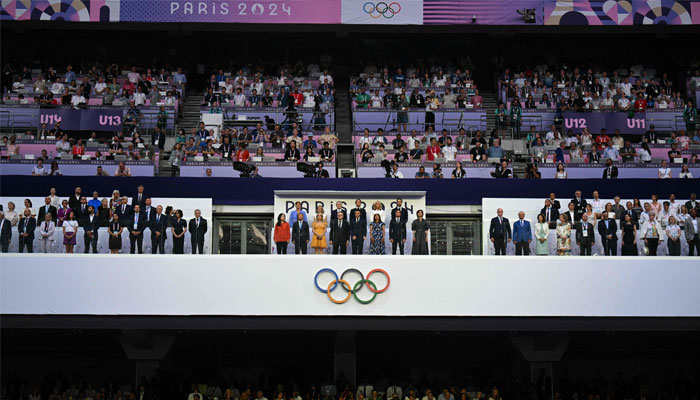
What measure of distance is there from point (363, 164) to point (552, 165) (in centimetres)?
567

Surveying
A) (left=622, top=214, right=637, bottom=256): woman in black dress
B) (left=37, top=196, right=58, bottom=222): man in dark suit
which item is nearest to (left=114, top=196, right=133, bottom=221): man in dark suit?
(left=37, top=196, right=58, bottom=222): man in dark suit

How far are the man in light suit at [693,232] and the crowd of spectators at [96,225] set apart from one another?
10427mm

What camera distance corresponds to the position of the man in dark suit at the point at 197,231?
19078mm

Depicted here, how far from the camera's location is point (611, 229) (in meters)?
18.9

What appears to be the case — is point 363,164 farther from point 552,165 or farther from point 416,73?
point 416,73

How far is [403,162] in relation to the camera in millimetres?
25859

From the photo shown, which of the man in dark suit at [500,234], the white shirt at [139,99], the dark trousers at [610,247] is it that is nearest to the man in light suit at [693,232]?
the dark trousers at [610,247]

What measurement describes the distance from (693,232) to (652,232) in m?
0.93

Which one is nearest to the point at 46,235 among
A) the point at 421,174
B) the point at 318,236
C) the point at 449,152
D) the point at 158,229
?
the point at 158,229

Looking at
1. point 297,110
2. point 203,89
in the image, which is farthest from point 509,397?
point 203,89

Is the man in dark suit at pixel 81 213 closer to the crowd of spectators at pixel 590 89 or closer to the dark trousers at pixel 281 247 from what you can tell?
the dark trousers at pixel 281 247

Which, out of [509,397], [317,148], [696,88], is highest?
[696,88]

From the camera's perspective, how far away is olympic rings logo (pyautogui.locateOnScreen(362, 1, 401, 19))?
3281 cm

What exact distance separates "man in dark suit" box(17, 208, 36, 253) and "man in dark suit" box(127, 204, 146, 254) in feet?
6.60
